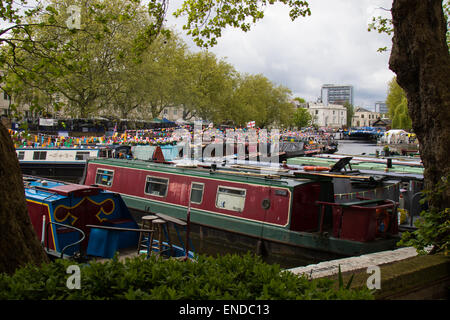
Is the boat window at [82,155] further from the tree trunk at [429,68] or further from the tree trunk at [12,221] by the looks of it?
the tree trunk at [429,68]

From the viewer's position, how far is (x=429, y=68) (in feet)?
18.5

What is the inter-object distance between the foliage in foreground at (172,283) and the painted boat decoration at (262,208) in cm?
616

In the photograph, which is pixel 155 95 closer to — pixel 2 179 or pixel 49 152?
pixel 49 152

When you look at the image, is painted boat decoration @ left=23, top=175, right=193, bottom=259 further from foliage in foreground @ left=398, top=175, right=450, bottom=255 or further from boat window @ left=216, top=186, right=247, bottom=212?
foliage in foreground @ left=398, top=175, right=450, bottom=255

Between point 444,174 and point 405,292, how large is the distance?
6.56 feet

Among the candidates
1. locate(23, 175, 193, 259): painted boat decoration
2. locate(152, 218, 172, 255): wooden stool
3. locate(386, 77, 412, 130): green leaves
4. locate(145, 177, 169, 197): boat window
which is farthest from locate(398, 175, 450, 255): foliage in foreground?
locate(386, 77, 412, 130): green leaves

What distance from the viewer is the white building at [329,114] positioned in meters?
173

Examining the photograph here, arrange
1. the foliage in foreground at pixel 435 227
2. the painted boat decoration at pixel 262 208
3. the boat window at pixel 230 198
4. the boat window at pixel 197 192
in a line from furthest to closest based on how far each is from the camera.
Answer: the boat window at pixel 197 192 < the boat window at pixel 230 198 < the painted boat decoration at pixel 262 208 < the foliage in foreground at pixel 435 227

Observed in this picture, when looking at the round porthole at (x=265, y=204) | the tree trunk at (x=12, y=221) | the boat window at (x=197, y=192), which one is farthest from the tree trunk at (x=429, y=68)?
the boat window at (x=197, y=192)

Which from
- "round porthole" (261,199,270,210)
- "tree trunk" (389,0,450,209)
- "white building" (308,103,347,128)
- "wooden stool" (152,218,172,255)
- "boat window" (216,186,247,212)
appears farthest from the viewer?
"white building" (308,103,347,128)

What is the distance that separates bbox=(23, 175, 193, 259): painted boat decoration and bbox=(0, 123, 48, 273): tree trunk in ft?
10.3

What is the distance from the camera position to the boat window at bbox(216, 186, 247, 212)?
34.9 ft

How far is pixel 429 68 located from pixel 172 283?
15.3ft
